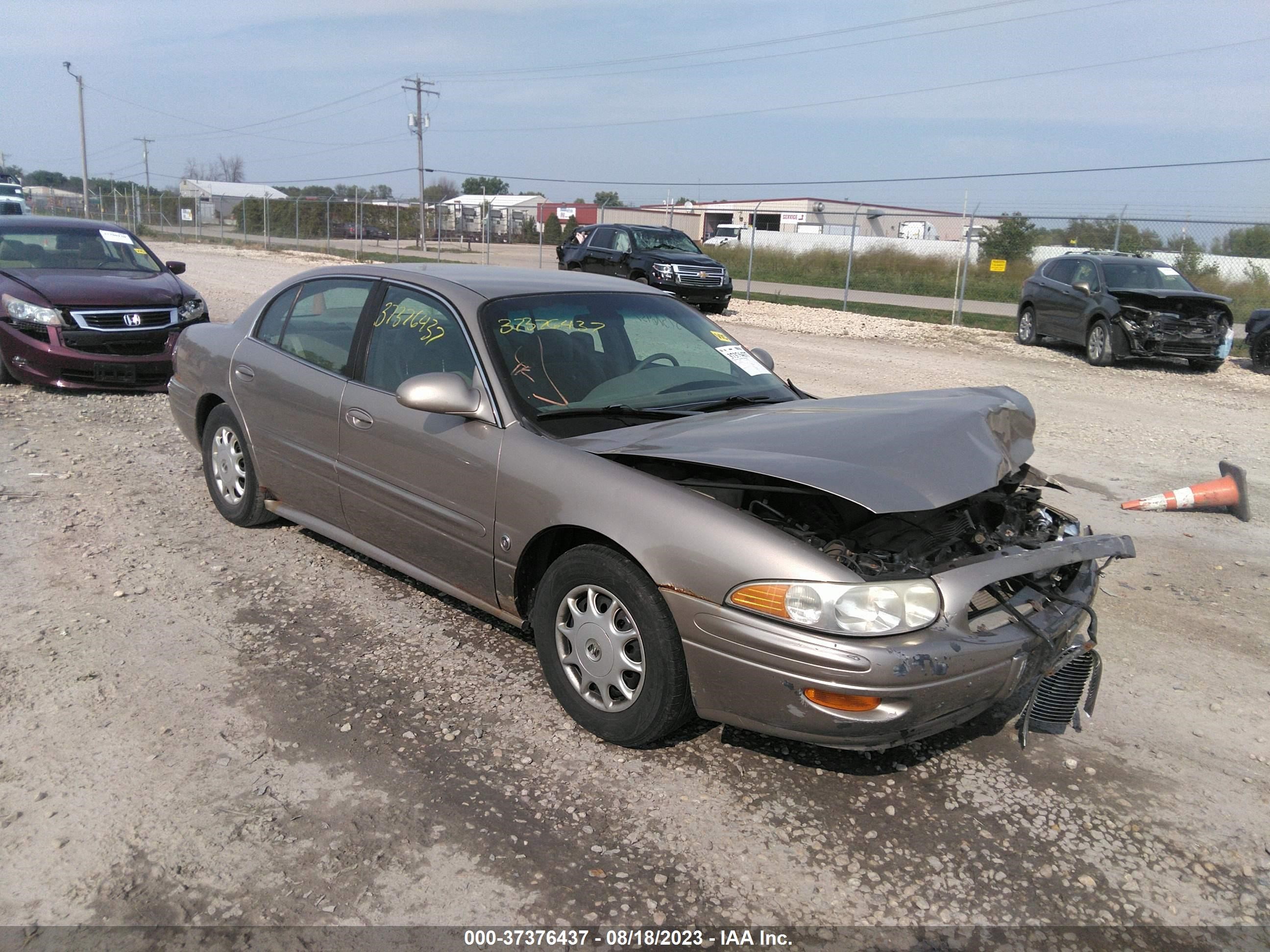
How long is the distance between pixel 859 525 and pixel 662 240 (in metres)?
17.6

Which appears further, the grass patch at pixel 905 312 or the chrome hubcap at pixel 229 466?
the grass patch at pixel 905 312

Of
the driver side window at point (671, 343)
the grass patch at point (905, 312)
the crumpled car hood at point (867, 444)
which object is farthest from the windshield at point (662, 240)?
the crumpled car hood at point (867, 444)

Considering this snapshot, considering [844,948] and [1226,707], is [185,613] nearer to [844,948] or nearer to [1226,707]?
[844,948]

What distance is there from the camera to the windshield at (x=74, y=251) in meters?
9.71

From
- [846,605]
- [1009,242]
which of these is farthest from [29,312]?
[1009,242]

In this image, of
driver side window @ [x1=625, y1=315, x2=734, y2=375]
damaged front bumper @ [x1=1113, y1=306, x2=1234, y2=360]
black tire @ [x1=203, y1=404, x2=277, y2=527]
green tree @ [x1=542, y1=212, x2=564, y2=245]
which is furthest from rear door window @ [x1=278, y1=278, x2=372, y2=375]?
green tree @ [x1=542, y1=212, x2=564, y2=245]

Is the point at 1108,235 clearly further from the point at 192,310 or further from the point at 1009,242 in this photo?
the point at 192,310

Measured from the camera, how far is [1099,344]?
1446 centimetres

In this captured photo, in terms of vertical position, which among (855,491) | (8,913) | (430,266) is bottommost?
(8,913)

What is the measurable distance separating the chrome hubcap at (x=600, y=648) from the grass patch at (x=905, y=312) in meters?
17.5

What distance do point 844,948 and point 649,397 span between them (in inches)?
91.7

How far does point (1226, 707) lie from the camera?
3938 mm

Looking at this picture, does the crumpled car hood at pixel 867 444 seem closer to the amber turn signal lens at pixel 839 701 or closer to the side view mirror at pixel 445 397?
the side view mirror at pixel 445 397

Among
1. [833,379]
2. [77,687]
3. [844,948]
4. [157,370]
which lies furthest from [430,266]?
[833,379]
